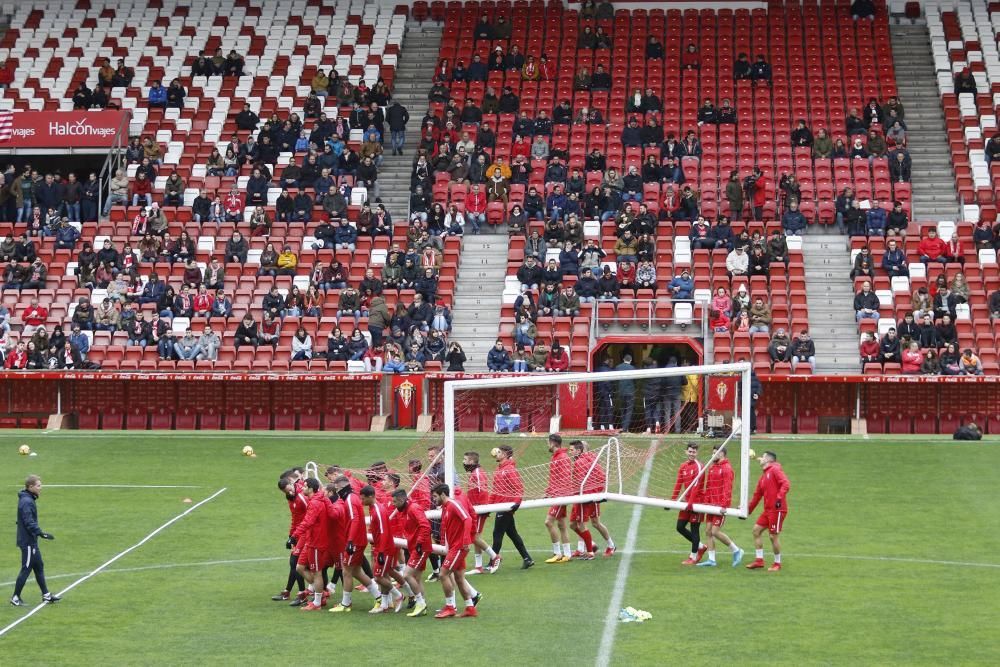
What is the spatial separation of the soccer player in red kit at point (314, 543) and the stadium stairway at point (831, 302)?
19.0 meters

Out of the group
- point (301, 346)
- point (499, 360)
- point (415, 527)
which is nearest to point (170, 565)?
point (415, 527)

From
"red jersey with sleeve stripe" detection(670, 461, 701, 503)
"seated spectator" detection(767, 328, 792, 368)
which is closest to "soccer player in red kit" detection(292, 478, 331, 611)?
"red jersey with sleeve stripe" detection(670, 461, 701, 503)

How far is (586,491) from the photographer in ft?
71.6

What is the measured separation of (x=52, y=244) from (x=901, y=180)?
881 inches

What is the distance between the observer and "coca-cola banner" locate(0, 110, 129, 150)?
45.0 metres

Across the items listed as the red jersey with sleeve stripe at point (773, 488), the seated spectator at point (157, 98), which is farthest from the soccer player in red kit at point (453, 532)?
the seated spectator at point (157, 98)

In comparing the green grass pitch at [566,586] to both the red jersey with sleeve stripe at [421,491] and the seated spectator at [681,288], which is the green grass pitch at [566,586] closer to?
the red jersey with sleeve stripe at [421,491]

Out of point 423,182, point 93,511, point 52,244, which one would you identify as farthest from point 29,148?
point 93,511

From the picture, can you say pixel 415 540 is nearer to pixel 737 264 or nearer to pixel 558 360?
pixel 558 360

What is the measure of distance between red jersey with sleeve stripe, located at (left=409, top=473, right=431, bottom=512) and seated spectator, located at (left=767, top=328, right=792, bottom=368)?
16.0 metres

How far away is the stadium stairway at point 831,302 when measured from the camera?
36.1m

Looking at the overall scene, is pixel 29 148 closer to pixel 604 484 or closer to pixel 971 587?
pixel 604 484

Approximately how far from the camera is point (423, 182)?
4225 centimetres

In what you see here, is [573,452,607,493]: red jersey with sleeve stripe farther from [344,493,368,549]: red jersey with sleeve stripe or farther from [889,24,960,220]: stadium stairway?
[889,24,960,220]: stadium stairway
